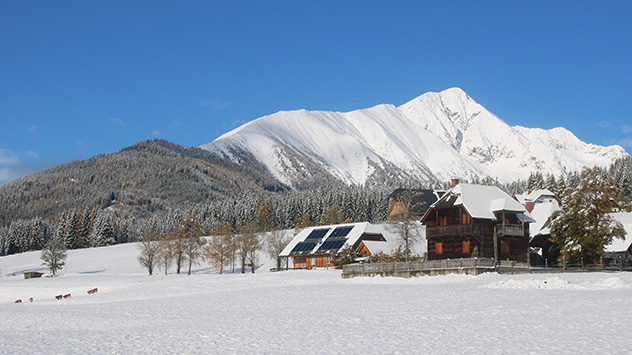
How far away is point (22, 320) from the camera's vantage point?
30.7 m

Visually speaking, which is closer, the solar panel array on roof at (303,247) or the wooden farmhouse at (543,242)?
the wooden farmhouse at (543,242)

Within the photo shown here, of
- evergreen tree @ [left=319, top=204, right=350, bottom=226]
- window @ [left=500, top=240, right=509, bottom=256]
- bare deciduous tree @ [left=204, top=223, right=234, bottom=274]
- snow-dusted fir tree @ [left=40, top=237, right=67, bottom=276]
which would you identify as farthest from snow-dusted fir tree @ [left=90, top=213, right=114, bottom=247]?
window @ [left=500, top=240, right=509, bottom=256]

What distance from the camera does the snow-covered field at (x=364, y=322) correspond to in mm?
19547

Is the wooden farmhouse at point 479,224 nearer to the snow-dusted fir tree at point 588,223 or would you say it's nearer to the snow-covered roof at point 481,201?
the snow-covered roof at point 481,201

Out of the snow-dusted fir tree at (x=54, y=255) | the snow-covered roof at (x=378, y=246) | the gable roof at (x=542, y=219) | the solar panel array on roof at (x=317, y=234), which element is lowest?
the snow-dusted fir tree at (x=54, y=255)

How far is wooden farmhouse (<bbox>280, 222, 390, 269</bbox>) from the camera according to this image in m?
81.6

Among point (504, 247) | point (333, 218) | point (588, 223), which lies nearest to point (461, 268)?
point (504, 247)

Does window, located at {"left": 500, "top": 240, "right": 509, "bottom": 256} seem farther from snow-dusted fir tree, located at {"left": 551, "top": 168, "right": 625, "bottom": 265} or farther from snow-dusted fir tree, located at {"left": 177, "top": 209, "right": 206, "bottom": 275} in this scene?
snow-dusted fir tree, located at {"left": 177, "top": 209, "right": 206, "bottom": 275}

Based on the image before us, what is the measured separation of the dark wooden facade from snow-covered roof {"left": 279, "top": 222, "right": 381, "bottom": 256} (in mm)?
21596

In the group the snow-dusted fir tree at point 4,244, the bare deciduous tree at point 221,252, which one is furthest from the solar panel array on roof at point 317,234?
the snow-dusted fir tree at point 4,244

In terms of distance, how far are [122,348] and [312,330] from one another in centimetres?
687

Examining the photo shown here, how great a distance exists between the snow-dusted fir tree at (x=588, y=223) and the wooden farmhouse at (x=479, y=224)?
175 inches

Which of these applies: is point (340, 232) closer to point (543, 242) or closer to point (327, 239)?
point (327, 239)

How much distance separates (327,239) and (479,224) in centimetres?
3239
